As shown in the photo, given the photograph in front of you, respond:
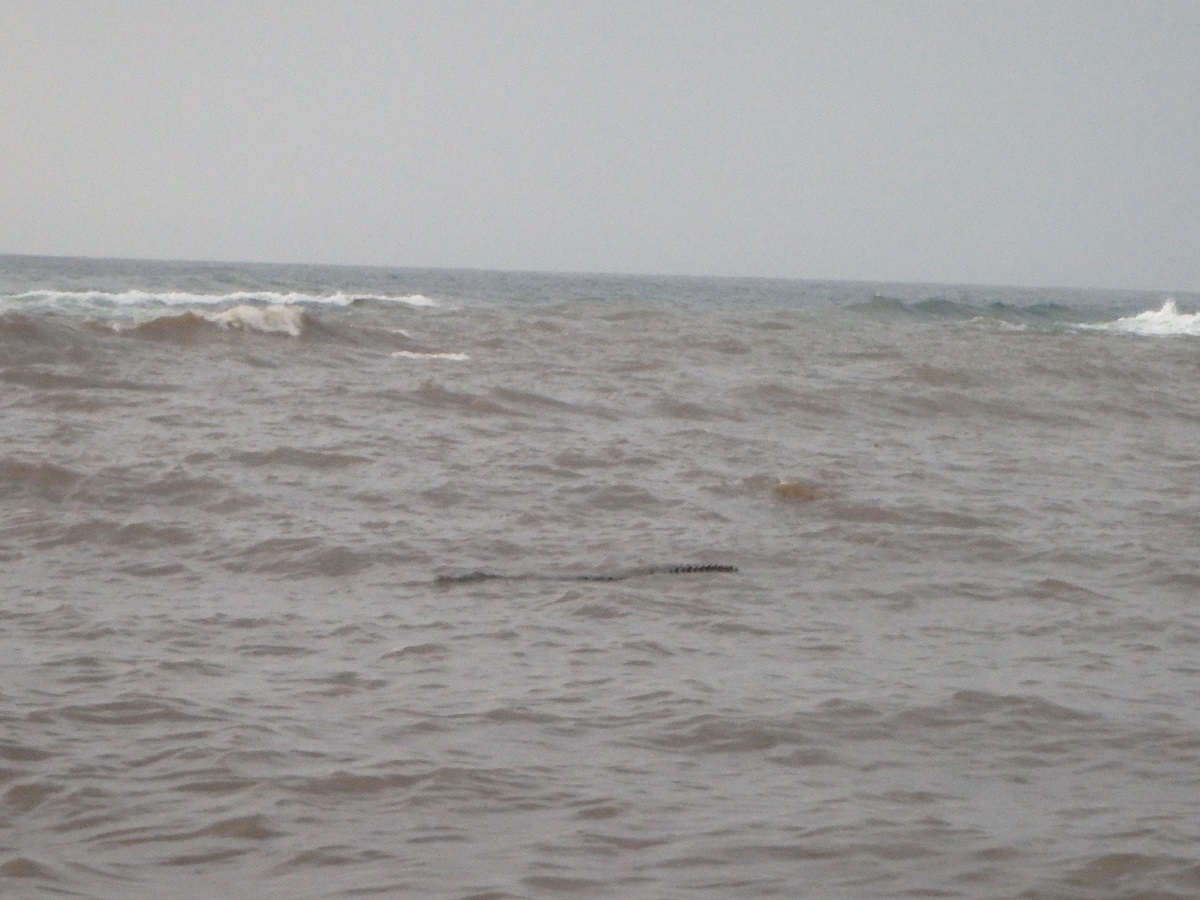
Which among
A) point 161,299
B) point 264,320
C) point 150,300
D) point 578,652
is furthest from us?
point 161,299

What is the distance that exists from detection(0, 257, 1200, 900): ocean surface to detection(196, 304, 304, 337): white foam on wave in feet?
14.9

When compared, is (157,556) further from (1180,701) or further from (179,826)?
(1180,701)

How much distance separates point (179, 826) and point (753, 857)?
1.34 meters

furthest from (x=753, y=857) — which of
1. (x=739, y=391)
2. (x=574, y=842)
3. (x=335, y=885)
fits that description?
(x=739, y=391)

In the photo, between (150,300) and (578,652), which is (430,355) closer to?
(578,652)

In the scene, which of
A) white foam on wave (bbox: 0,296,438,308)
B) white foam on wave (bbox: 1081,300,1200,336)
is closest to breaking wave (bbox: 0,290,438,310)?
white foam on wave (bbox: 0,296,438,308)

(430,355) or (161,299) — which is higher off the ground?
(161,299)

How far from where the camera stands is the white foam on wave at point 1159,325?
32.1m

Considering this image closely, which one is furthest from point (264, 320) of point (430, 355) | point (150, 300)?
point (150, 300)

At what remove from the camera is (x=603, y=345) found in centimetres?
1797

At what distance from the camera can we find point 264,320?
16.3m

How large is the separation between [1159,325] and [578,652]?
33.5 meters

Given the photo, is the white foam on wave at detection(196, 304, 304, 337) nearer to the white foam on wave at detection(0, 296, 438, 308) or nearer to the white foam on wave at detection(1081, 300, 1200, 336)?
the white foam on wave at detection(0, 296, 438, 308)

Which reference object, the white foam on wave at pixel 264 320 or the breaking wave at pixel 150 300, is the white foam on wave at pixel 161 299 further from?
the white foam on wave at pixel 264 320
